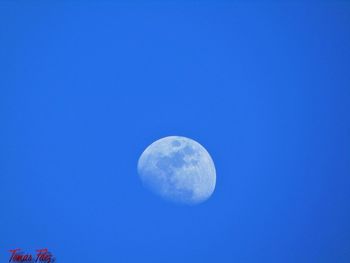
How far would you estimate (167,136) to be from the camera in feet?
26.5

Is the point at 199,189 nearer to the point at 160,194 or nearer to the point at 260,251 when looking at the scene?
the point at 160,194

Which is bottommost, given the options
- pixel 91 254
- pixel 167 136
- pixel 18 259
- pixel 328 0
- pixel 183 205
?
pixel 18 259

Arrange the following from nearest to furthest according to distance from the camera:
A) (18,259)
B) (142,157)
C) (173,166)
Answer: (18,259) → (173,166) → (142,157)

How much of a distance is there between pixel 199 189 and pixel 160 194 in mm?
752

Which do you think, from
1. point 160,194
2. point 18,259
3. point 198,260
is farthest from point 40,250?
point 198,260

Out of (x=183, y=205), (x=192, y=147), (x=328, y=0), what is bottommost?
(x=183, y=205)

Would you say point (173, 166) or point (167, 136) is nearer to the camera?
point (173, 166)

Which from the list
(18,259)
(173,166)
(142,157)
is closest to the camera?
(18,259)

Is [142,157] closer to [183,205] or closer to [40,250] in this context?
[183,205]

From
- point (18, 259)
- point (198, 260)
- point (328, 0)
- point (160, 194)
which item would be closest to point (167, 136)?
point (160, 194)

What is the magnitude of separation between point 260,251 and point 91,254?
3429 millimetres

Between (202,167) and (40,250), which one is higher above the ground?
(202,167)

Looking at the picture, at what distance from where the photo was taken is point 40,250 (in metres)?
6.39

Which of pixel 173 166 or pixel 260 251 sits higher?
pixel 173 166
